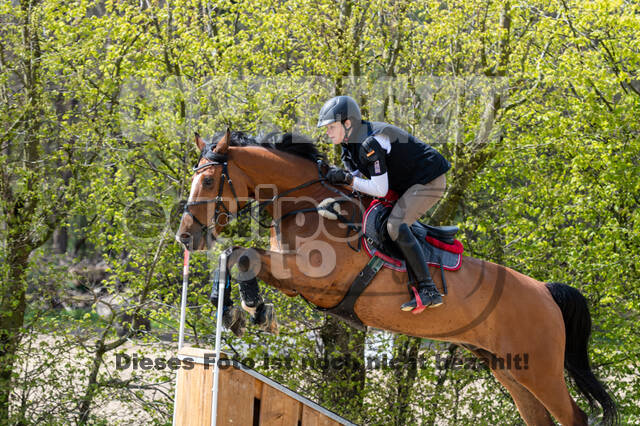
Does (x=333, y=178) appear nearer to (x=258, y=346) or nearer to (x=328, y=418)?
(x=328, y=418)

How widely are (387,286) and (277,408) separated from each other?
107 centimetres

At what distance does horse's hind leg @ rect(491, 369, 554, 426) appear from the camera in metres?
4.87

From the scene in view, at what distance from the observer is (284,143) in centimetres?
422

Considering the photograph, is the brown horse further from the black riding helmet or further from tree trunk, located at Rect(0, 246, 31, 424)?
tree trunk, located at Rect(0, 246, 31, 424)

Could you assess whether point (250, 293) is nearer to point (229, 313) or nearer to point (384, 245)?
point (229, 313)

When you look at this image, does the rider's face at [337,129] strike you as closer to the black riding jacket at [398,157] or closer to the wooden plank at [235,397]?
the black riding jacket at [398,157]

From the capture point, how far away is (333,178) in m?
3.95

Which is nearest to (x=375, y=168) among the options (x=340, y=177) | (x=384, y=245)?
(x=340, y=177)

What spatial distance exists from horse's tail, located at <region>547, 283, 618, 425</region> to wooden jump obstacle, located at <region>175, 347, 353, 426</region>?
216cm

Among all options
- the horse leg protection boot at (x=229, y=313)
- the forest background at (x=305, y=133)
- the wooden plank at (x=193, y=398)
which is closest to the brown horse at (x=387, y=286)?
the horse leg protection boot at (x=229, y=313)

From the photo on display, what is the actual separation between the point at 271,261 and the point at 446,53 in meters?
5.63

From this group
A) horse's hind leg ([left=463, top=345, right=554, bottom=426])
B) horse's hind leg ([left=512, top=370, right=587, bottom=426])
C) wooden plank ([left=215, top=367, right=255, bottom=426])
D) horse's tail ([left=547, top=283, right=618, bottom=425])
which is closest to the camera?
wooden plank ([left=215, top=367, right=255, bottom=426])

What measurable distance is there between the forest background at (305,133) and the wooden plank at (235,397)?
3.50 metres

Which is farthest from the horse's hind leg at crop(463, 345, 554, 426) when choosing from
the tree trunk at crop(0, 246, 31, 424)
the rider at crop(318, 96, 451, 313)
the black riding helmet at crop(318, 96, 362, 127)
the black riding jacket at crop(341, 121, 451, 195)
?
the tree trunk at crop(0, 246, 31, 424)
